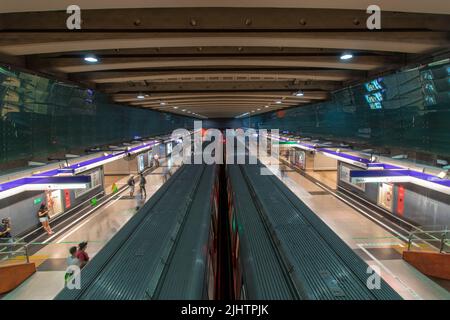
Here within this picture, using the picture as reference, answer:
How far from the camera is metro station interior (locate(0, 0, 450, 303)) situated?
3189mm

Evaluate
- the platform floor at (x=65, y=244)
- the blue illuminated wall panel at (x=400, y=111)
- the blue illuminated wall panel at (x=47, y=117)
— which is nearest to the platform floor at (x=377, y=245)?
the blue illuminated wall panel at (x=400, y=111)

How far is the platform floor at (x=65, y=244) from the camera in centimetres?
546

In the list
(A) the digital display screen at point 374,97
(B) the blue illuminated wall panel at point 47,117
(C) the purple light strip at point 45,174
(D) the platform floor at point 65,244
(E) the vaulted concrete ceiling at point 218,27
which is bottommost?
(D) the platform floor at point 65,244

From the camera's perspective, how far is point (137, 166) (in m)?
18.0

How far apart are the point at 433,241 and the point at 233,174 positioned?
6.36 meters

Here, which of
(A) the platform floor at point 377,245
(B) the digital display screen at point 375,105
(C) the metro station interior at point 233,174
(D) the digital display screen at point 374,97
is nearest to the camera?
(C) the metro station interior at point 233,174

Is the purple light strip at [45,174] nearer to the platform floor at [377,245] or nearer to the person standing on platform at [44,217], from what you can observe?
the person standing on platform at [44,217]

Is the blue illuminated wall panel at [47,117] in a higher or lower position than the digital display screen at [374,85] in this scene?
lower

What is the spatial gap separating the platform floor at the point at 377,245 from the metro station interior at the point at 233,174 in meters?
0.05

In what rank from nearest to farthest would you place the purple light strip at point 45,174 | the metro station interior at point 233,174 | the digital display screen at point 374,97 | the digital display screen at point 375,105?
the metro station interior at point 233,174 < the purple light strip at point 45,174 < the digital display screen at point 374,97 < the digital display screen at point 375,105

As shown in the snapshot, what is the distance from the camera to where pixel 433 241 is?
632cm

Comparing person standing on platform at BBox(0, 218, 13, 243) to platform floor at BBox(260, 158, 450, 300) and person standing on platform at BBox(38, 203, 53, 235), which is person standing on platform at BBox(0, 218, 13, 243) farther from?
platform floor at BBox(260, 158, 450, 300)

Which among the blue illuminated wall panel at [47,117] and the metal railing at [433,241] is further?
the blue illuminated wall panel at [47,117]
